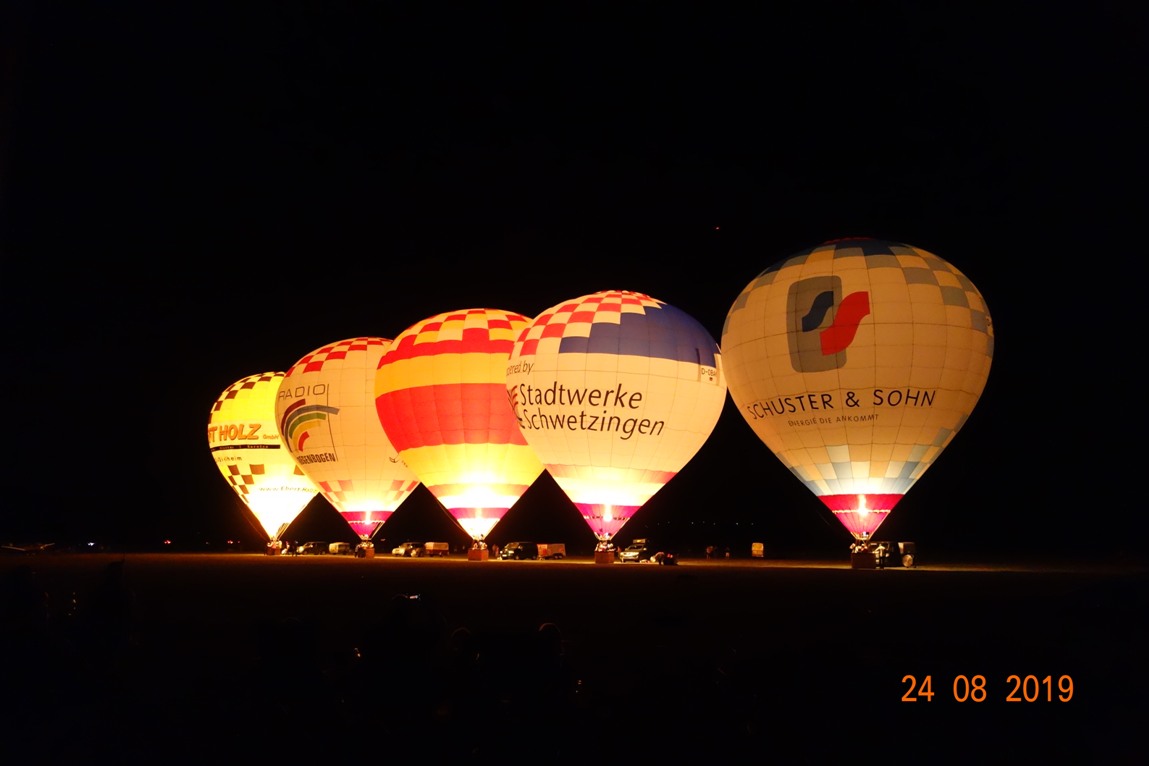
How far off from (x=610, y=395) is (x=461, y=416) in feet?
13.4

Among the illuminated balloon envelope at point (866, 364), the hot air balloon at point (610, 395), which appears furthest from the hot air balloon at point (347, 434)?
the illuminated balloon envelope at point (866, 364)

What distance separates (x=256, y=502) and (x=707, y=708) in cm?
2900

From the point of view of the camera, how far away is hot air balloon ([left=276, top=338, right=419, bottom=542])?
25500mm

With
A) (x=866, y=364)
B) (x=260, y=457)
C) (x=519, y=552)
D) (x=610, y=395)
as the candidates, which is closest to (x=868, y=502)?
(x=866, y=364)

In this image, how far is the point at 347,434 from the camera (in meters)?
25.4

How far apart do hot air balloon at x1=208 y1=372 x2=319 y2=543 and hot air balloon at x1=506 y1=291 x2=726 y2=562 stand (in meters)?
12.8

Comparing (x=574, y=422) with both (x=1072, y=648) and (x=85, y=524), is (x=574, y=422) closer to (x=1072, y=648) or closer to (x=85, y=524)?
(x=1072, y=648)

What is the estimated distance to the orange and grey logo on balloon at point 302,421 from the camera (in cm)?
2567

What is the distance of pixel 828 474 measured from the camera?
1812 centimetres

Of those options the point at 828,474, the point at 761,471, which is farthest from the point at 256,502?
the point at 761,471
